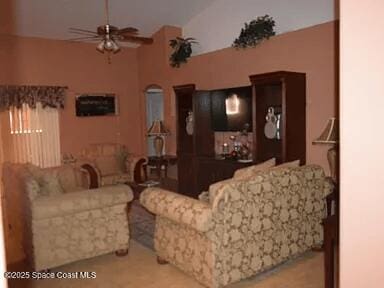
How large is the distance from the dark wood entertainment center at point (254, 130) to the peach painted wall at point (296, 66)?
153mm

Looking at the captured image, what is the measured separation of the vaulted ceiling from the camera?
19.6 feet

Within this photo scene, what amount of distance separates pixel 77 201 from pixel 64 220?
0.70 ft

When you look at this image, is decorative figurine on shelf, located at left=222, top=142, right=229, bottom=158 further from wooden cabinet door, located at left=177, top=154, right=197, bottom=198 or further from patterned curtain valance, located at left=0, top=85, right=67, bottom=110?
patterned curtain valance, located at left=0, top=85, right=67, bottom=110

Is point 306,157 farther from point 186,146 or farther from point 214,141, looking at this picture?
point 186,146

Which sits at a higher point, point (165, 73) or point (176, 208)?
point (165, 73)

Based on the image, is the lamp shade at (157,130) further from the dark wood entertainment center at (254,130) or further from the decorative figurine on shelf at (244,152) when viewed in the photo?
the decorative figurine on shelf at (244,152)

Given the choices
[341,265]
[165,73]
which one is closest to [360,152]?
[341,265]

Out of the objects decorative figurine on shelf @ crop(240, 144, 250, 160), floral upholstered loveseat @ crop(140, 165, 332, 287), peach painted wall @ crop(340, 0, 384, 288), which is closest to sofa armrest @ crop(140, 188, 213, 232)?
floral upholstered loveseat @ crop(140, 165, 332, 287)

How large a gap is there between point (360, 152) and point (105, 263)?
294cm

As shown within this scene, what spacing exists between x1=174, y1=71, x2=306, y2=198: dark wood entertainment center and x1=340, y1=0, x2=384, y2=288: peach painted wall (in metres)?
3.47

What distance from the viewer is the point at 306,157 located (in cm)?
504

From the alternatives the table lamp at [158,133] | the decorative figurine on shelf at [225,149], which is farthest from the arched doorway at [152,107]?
the decorative figurine on shelf at [225,149]

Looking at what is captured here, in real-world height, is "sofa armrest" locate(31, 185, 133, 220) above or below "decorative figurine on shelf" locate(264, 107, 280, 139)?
below

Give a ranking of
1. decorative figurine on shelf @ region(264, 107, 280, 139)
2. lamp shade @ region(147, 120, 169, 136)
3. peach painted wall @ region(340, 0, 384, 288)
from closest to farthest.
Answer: peach painted wall @ region(340, 0, 384, 288) < decorative figurine on shelf @ region(264, 107, 280, 139) < lamp shade @ region(147, 120, 169, 136)
